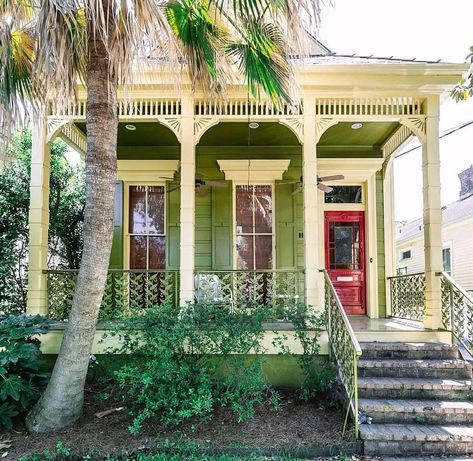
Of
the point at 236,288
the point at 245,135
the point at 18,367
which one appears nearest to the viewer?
the point at 18,367

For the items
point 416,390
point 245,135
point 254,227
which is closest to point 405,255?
point 254,227

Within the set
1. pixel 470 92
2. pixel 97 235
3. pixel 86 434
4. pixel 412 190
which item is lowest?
pixel 86 434

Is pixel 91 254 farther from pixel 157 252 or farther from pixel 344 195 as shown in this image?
pixel 344 195

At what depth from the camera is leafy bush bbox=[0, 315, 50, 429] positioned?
441 centimetres

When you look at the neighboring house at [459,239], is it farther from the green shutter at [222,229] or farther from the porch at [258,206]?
the green shutter at [222,229]

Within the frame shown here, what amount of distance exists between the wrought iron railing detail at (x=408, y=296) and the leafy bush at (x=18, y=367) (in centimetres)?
550

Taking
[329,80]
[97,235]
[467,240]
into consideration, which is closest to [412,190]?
[467,240]

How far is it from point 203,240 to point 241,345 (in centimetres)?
361

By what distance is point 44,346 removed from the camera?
576cm

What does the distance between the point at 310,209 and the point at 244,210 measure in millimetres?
2485

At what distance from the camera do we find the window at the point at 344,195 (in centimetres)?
852

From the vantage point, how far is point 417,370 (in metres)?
5.16

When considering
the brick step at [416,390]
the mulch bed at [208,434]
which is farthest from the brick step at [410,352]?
the mulch bed at [208,434]

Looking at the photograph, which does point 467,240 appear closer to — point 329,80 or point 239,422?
point 329,80
